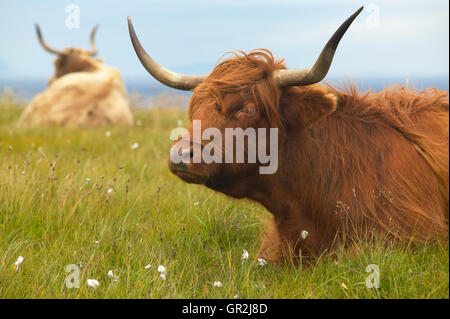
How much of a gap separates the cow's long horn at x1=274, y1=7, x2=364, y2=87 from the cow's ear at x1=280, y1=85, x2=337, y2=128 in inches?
3.0

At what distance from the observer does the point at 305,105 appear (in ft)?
10.8

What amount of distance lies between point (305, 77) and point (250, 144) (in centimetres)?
53

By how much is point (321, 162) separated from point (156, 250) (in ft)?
4.22

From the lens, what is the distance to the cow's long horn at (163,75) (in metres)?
3.71

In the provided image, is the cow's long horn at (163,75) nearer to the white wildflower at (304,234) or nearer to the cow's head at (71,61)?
the white wildflower at (304,234)

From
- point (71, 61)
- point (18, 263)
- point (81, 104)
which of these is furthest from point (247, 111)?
point (71, 61)

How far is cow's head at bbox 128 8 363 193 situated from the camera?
3.16 m

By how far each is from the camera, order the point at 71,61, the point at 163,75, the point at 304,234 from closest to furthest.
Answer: the point at 304,234 → the point at 163,75 → the point at 71,61

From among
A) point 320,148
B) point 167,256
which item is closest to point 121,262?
point 167,256

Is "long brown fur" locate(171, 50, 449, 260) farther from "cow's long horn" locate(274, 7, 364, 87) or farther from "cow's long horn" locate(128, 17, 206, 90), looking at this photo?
"cow's long horn" locate(128, 17, 206, 90)

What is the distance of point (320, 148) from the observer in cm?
352

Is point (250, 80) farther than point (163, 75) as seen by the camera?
No

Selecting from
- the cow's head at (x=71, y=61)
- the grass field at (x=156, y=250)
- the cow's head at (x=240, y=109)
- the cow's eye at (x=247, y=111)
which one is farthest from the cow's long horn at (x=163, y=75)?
the cow's head at (x=71, y=61)

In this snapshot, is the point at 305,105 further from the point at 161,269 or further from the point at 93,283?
the point at 93,283
